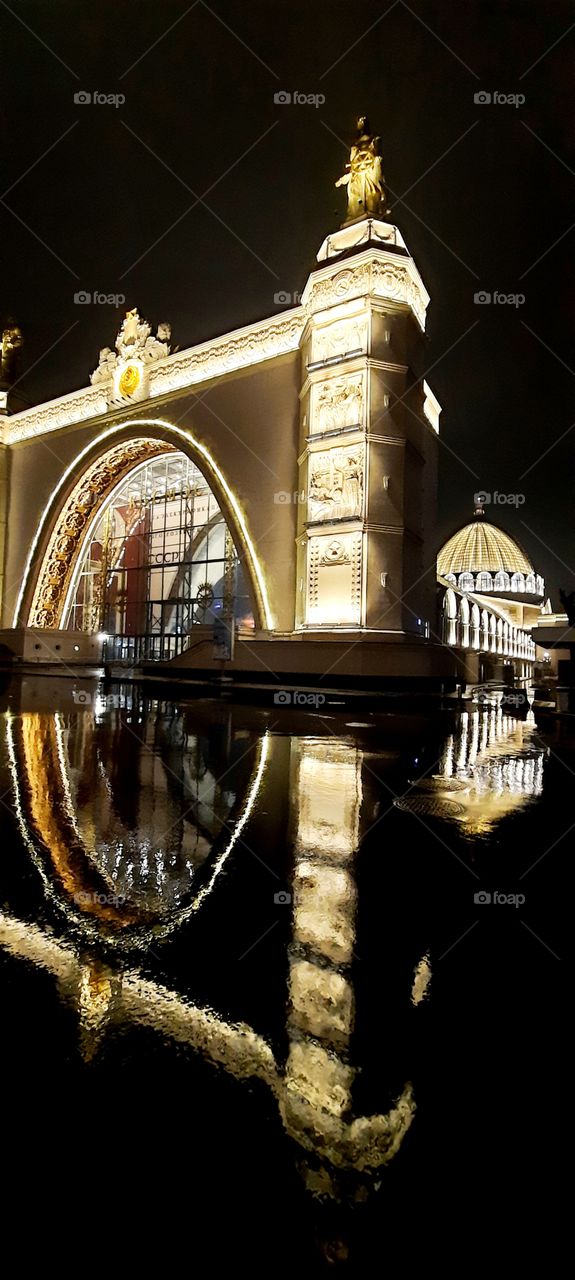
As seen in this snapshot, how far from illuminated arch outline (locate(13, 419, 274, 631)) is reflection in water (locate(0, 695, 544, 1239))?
1388cm

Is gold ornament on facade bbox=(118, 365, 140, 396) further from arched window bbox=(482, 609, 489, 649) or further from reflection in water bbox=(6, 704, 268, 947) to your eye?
reflection in water bbox=(6, 704, 268, 947)

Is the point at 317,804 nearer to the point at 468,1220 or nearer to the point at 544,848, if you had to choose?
the point at 544,848

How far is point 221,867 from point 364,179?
21664mm

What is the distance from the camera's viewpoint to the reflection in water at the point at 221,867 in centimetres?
148

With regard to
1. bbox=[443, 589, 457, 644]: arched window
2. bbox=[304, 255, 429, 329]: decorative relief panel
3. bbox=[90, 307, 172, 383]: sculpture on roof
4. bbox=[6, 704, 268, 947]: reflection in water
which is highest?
bbox=[90, 307, 172, 383]: sculpture on roof

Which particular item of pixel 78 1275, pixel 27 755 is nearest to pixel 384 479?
pixel 27 755

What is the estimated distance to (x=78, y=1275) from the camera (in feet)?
3.31

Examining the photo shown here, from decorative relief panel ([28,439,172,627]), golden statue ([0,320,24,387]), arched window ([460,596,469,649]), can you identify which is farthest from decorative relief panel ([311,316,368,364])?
golden statue ([0,320,24,387])

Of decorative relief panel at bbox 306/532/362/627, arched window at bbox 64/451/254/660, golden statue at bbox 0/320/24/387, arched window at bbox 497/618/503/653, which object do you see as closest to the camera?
decorative relief panel at bbox 306/532/362/627

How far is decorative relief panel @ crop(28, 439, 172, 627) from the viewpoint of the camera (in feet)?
93.6

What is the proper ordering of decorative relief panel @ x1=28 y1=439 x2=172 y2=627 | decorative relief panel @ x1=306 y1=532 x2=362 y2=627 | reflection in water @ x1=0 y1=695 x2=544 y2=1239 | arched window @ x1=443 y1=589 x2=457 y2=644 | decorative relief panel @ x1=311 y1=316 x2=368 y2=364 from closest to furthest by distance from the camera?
reflection in water @ x1=0 y1=695 x2=544 y2=1239
decorative relief panel @ x1=306 y1=532 x2=362 y2=627
decorative relief panel @ x1=311 y1=316 x2=368 y2=364
arched window @ x1=443 y1=589 x2=457 y2=644
decorative relief panel @ x1=28 y1=439 x2=172 y2=627

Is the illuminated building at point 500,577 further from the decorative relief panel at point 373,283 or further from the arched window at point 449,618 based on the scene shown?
the decorative relief panel at point 373,283

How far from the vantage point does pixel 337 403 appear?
18391mm

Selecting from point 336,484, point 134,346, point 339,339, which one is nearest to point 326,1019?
point 336,484
